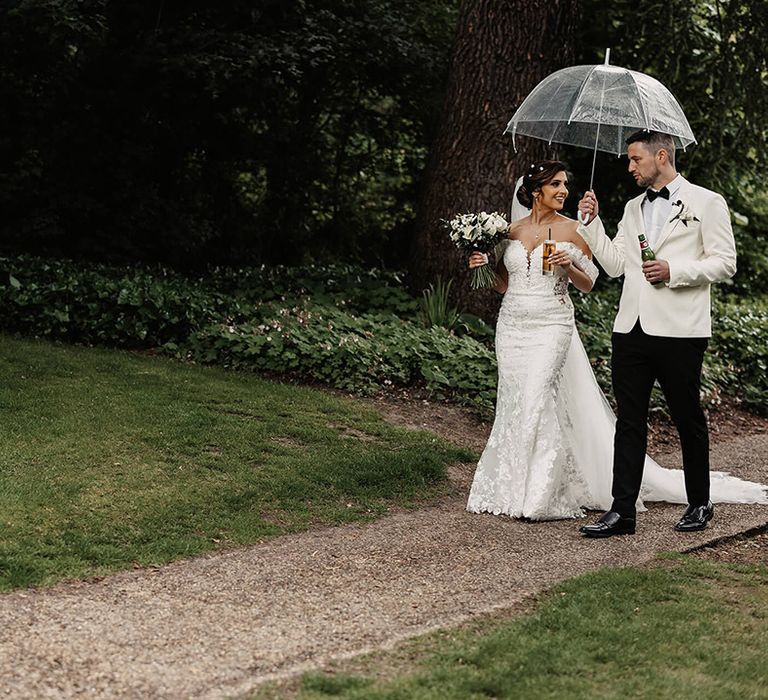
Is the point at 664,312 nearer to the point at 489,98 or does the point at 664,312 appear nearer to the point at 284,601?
the point at 284,601

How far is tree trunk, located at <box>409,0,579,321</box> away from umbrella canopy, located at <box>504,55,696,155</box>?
3.85m

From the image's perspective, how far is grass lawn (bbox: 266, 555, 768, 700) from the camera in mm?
3834

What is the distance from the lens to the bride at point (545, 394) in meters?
6.85

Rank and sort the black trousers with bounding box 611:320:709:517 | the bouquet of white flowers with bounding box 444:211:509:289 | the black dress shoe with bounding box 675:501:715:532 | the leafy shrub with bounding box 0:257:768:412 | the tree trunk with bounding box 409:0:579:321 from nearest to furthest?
1. the black trousers with bounding box 611:320:709:517
2. the black dress shoe with bounding box 675:501:715:532
3. the bouquet of white flowers with bounding box 444:211:509:289
4. the leafy shrub with bounding box 0:257:768:412
5. the tree trunk with bounding box 409:0:579:321

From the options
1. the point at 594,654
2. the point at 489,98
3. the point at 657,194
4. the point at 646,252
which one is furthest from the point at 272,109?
the point at 594,654

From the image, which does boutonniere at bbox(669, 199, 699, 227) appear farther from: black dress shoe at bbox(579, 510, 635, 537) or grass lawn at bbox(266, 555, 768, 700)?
grass lawn at bbox(266, 555, 768, 700)

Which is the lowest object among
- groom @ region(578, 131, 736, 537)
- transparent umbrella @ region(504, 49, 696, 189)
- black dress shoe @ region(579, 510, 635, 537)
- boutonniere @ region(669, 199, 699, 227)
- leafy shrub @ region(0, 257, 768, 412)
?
black dress shoe @ region(579, 510, 635, 537)

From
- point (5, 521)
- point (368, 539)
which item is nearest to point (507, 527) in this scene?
point (368, 539)

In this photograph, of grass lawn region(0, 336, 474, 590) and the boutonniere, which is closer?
grass lawn region(0, 336, 474, 590)

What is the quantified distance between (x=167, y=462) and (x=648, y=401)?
297 cm

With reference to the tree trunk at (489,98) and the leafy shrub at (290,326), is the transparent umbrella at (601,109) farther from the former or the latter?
the tree trunk at (489,98)

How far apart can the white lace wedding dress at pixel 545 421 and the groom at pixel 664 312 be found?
58 cm

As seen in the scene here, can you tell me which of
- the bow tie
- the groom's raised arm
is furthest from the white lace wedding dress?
the bow tie

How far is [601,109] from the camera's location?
666cm
